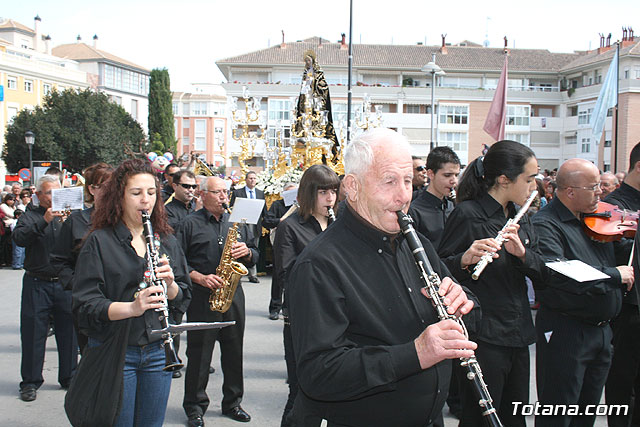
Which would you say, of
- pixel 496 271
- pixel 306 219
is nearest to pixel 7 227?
pixel 306 219

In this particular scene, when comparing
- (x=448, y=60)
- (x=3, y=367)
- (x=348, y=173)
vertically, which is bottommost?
(x=3, y=367)

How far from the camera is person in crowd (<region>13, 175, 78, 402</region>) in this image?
5.95 metres

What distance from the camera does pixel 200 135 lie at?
106m

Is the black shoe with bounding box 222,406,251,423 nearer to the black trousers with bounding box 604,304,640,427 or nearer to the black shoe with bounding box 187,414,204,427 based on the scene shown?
the black shoe with bounding box 187,414,204,427

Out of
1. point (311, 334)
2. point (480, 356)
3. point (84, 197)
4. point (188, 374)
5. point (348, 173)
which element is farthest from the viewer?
point (84, 197)

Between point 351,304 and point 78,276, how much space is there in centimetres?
201

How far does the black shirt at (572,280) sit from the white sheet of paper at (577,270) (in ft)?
0.34

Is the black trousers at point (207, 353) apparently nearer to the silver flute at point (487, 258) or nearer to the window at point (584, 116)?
the silver flute at point (487, 258)

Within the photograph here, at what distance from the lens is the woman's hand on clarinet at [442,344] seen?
2.04m

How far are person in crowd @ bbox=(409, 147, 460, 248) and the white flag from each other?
11897mm

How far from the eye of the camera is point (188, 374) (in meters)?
5.23

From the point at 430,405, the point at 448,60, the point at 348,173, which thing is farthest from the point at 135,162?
the point at 448,60

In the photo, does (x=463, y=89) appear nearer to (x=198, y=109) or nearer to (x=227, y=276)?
(x=227, y=276)

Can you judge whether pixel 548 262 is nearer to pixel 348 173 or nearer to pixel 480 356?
pixel 480 356
